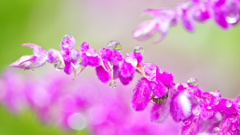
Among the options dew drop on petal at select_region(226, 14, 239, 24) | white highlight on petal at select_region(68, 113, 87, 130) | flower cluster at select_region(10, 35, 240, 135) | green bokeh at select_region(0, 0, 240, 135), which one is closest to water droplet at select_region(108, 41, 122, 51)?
flower cluster at select_region(10, 35, 240, 135)

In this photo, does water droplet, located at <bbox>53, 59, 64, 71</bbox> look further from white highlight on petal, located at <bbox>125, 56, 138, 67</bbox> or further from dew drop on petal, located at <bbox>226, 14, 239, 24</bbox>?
dew drop on petal, located at <bbox>226, 14, 239, 24</bbox>

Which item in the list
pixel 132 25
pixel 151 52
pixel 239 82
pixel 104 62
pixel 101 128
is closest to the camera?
pixel 104 62

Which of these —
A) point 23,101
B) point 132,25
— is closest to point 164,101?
point 23,101

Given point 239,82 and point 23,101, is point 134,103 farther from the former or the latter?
point 239,82

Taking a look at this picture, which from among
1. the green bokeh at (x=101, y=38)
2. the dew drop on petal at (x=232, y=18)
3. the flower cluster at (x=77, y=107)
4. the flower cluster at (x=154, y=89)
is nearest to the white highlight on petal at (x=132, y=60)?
the flower cluster at (x=154, y=89)

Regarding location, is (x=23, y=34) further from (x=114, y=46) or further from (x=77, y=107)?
(x=114, y=46)
